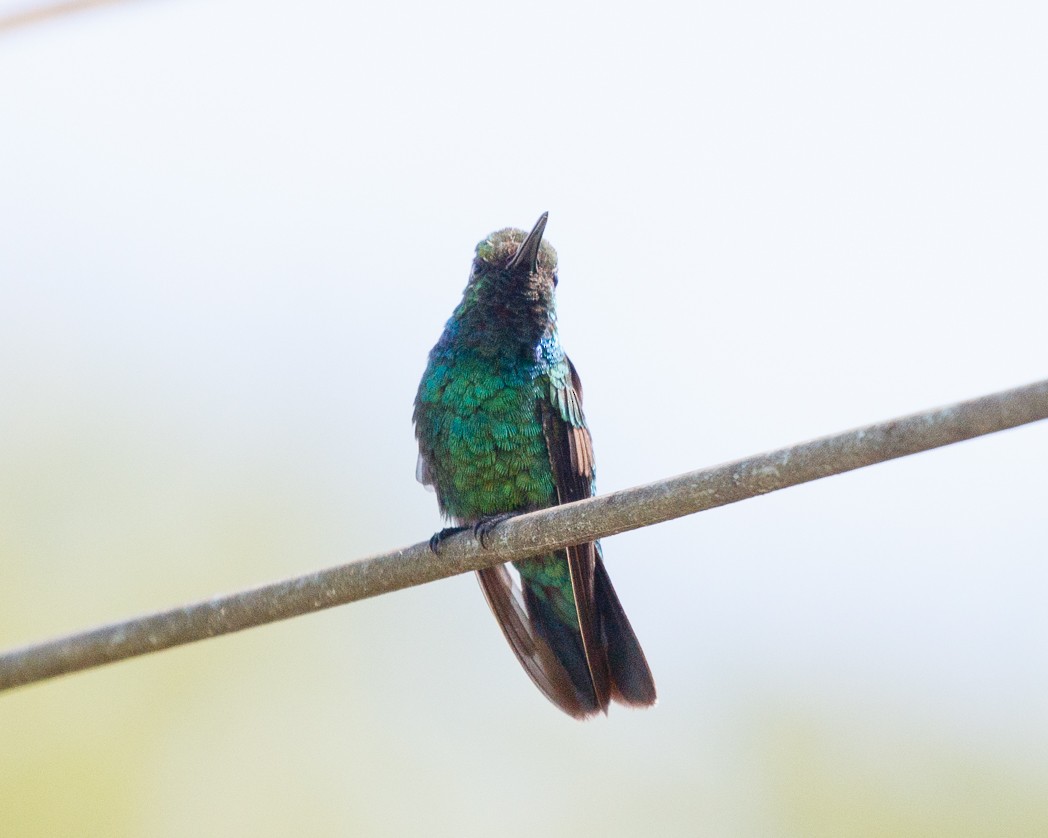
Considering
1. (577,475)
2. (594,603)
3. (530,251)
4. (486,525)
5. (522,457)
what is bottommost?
(594,603)

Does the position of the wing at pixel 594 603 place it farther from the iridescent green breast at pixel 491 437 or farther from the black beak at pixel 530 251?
the black beak at pixel 530 251

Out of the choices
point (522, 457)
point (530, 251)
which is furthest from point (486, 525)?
point (530, 251)

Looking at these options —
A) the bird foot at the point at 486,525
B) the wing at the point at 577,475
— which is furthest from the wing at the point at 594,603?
the bird foot at the point at 486,525

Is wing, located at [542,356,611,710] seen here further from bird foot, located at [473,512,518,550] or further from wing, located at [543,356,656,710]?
bird foot, located at [473,512,518,550]

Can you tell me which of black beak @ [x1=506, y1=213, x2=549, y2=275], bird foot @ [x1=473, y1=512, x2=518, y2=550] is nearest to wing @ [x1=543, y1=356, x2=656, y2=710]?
bird foot @ [x1=473, y1=512, x2=518, y2=550]

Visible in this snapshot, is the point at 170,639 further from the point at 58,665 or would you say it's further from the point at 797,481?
the point at 797,481

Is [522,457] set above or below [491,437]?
below

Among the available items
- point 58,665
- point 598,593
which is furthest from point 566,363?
point 58,665

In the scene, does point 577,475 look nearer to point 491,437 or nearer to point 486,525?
point 491,437

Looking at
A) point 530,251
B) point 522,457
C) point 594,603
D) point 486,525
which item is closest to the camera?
point 486,525
